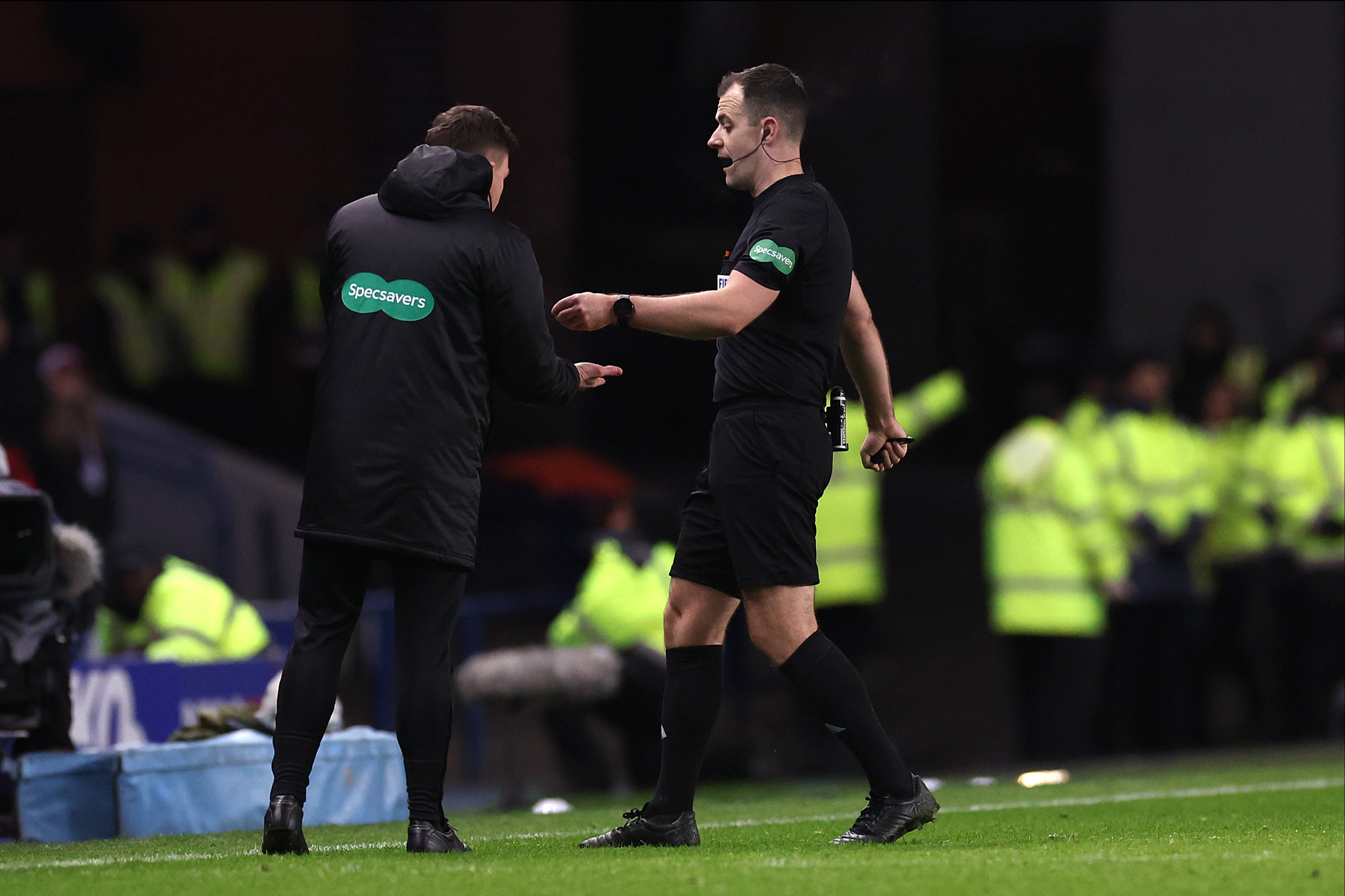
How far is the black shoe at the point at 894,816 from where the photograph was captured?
5.44 m

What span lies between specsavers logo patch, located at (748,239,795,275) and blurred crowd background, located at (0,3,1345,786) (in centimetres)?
511

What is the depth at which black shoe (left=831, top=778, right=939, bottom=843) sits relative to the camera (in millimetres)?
5441

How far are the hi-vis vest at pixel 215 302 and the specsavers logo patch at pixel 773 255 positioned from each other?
9.74 metres

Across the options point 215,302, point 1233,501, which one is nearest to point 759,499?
point 1233,501

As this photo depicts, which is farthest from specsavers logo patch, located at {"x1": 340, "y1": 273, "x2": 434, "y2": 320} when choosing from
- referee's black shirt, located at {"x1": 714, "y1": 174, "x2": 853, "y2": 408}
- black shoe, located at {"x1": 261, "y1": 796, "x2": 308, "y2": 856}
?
black shoe, located at {"x1": 261, "y1": 796, "x2": 308, "y2": 856}

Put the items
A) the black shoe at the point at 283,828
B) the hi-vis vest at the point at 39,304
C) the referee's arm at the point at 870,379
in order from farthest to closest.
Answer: the hi-vis vest at the point at 39,304 < the referee's arm at the point at 870,379 < the black shoe at the point at 283,828

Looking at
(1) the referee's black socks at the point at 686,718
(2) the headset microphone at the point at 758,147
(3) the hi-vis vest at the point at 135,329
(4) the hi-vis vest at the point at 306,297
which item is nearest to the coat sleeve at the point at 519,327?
(2) the headset microphone at the point at 758,147

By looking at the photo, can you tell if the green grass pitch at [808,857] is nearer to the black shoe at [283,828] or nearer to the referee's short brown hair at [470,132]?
the black shoe at [283,828]

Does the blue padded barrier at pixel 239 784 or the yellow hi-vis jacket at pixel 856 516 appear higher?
the yellow hi-vis jacket at pixel 856 516

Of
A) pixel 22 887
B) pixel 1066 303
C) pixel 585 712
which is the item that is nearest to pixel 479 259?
pixel 22 887

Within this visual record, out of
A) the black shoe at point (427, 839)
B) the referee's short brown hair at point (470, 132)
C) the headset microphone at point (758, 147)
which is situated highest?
the referee's short brown hair at point (470, 132)

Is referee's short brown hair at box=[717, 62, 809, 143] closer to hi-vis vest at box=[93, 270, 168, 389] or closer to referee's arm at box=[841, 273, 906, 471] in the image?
referee's arm at box=[841, 273, 906, 471]

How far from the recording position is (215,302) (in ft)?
47.8

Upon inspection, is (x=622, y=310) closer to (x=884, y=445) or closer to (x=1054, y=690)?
(x=884, y=445)
